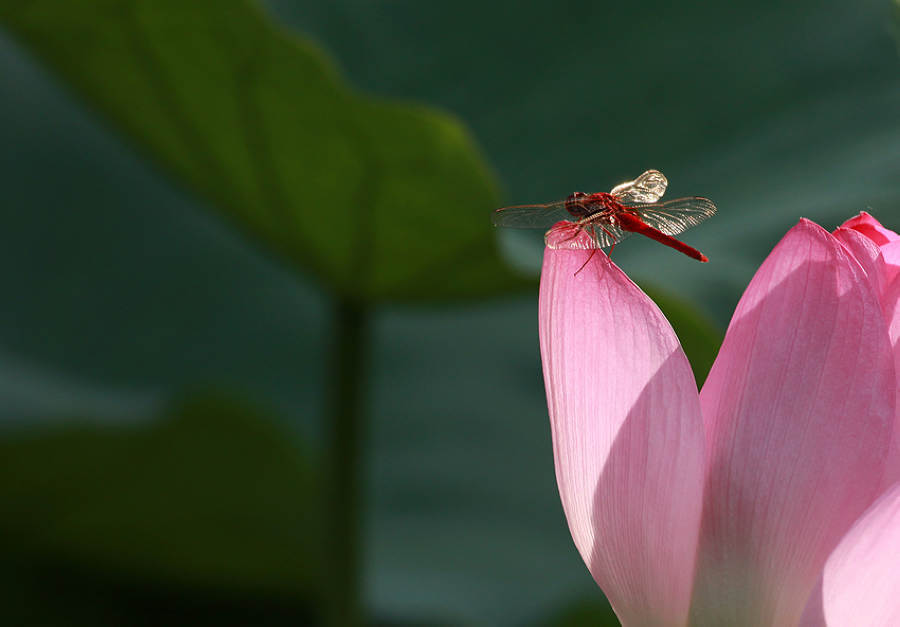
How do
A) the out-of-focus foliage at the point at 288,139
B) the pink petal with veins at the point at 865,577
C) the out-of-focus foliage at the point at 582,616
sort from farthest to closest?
the out-of-focus foliage at the point at 582,616
the out-of-focus foliage at the point at 288,139
the pink petal with veins at the point at 865,577

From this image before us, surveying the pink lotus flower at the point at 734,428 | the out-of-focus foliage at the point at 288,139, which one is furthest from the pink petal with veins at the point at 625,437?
the out-of-focus foliage at the point at 288,139

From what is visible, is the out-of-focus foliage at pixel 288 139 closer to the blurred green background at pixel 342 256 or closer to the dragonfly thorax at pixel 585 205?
the blurred green background at pixel 342 256

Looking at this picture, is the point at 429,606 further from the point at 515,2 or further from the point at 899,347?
the point at 899,347

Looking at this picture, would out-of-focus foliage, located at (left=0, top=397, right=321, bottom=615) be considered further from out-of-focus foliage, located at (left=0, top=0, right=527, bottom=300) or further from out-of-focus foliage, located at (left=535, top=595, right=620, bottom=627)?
out-of-focus foliage, located at (left=0, top=0, right=527, bottom=300)

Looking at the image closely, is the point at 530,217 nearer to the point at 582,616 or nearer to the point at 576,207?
the point at 576,207

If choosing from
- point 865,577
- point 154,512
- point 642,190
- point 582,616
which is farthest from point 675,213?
point 154,512

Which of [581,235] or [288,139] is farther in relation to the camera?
[288,139]
